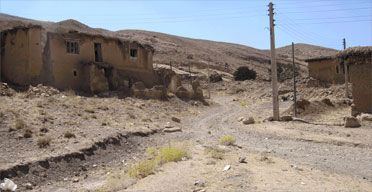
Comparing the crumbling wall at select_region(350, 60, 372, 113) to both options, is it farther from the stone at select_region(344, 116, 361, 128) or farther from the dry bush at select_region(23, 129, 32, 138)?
the dry bush at select_region(23, 129, 32, 138)

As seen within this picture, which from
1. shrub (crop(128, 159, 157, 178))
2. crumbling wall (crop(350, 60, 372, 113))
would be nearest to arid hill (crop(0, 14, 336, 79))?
crumbling wall (crop(350, 60, 372, 113))

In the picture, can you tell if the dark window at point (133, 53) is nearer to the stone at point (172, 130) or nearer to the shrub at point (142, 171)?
the stone at point (172, 130)

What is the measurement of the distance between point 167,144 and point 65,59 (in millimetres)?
13950

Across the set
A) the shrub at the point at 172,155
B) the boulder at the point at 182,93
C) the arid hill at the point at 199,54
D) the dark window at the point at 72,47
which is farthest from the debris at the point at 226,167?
the arid hill at the point at 199,54

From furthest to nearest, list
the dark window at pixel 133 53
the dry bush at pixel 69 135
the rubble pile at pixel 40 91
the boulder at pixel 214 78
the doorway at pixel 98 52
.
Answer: the boulder at pixel 214 78
the dark window at pixel 133 53
the doorway at pixel 98 52
the rubble pile at pixel 40 91
the dry bush at pixel 69 135

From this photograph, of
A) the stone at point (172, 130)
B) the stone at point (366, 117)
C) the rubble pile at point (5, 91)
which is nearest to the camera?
the stone at point (366, 117)

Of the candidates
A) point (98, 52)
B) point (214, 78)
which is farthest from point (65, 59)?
point (214, 78)

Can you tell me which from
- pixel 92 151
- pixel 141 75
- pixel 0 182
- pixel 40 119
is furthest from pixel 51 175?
pixel 141 75

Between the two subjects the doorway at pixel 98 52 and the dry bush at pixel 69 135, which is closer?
the dry bush at pixel 69 135

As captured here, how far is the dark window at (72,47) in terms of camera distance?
1192 inches

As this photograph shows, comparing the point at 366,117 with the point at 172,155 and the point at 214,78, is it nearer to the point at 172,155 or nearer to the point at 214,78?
the point at 172,155

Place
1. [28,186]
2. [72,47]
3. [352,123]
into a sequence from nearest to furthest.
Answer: [28,186] < [352,123] < [72,47]

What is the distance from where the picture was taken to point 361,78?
21156 millimetres

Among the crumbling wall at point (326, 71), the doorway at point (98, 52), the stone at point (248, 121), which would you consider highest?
the doorway at point (98, 52)
